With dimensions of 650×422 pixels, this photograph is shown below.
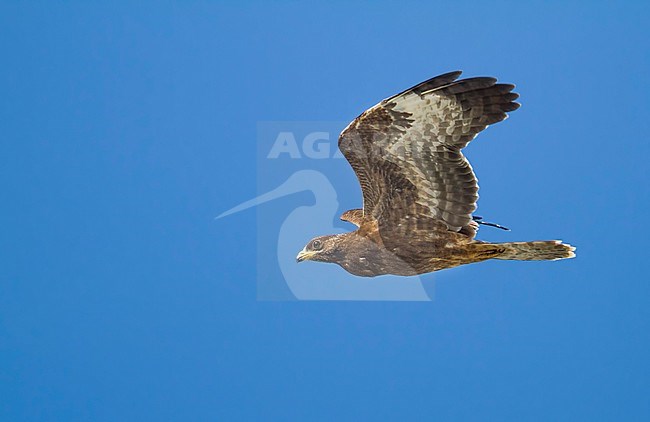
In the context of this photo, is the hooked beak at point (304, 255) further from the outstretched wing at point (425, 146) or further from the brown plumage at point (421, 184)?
the outstretched wing at point (425, 146)

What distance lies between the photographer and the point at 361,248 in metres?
4.10

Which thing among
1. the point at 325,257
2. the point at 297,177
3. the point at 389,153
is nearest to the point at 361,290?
the point at 325,257

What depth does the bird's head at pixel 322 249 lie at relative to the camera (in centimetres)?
416

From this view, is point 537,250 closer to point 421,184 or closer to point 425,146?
point 421,184

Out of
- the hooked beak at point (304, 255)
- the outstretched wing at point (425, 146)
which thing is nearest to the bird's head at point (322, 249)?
the hooked beak at point (304, 255)

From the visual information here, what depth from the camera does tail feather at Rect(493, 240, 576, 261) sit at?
12.8 feet

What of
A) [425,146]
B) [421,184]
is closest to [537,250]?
[421,184]

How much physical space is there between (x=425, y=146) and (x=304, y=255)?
866mm

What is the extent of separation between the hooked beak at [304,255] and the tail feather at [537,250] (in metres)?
0.91

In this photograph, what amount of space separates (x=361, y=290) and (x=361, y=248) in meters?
0.47

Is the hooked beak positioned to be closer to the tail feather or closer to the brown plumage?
the brown plumage

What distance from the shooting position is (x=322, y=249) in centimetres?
418

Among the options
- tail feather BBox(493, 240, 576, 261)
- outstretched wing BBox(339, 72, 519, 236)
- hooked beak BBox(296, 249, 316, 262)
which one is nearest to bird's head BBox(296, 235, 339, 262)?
hooked beak BBox(296, 249, 316, 262)

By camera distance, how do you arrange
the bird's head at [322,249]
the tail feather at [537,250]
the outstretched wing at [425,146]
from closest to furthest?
the outstretched wing at [425,146] → the tail feather at [537,250] → the bird's head at [322,249]
